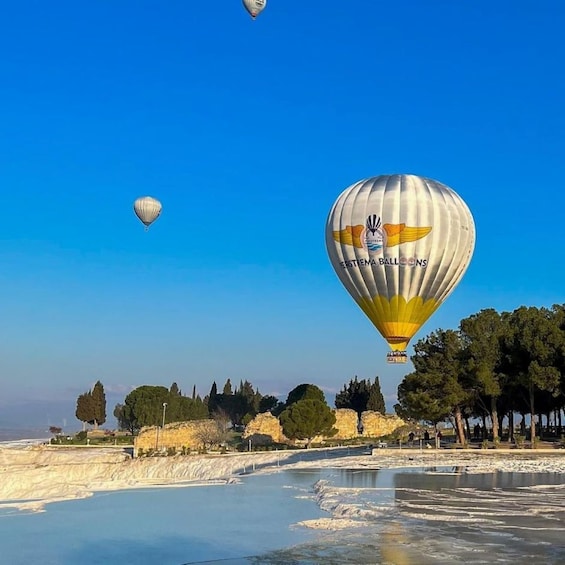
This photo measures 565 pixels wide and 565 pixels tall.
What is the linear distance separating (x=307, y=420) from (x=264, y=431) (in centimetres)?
559

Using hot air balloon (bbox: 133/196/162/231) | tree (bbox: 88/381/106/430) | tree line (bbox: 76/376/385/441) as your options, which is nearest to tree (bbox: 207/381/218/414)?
tree line (bbox: 76/376/385/441)

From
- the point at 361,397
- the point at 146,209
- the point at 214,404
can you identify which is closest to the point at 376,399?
the point at 361,397

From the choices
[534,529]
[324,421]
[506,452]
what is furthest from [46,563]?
[324,421]

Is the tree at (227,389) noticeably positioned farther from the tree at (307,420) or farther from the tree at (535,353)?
the tree at (535,353)

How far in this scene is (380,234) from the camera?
1439 inches

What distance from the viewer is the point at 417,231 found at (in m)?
36.4

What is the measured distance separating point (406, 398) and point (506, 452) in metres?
9.77

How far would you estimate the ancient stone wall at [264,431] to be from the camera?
6681 centimetres

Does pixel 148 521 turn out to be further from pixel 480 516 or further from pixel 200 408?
pixel 200 408

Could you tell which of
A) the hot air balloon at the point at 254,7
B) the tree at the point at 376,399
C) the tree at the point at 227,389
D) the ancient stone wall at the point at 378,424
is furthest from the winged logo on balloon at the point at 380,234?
the tree at the point at 227,389

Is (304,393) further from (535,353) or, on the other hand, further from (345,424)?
(535,353)

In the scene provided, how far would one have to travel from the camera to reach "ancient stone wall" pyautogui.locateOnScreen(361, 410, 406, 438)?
73.5 m

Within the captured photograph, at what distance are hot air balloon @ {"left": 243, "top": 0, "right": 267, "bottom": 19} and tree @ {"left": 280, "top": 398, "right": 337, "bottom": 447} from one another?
112 feet

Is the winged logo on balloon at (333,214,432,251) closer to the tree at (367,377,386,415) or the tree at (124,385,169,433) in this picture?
the tree at (124,385,169,433)
